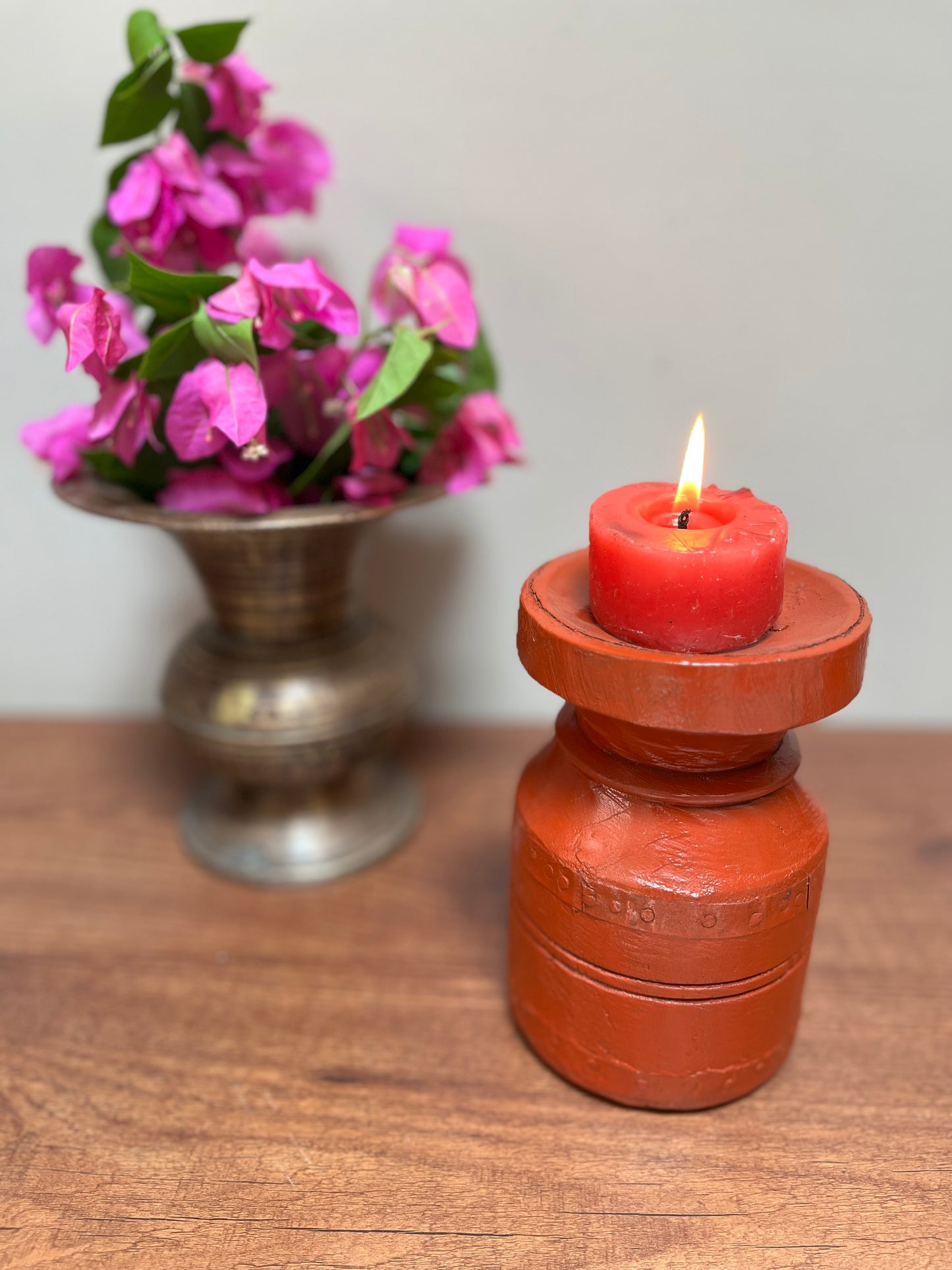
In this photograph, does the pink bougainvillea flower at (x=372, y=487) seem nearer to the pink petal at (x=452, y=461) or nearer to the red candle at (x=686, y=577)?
the pink petal at (x=452, y=461)

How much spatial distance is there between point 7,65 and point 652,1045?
79 centimetres

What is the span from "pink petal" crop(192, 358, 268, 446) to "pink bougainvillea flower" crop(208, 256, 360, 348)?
0.03 m

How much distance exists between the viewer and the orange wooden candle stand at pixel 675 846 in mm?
415

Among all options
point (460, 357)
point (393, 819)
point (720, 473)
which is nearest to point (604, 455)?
point (720, 473)

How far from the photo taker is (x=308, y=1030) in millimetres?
557

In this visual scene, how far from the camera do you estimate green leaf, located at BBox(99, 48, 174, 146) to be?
1.82 feet

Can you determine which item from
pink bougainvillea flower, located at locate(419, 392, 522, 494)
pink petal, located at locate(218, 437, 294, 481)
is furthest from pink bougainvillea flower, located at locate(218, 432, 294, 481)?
pink bougainvillea flower, located at locate(419, 392, 522, 494)

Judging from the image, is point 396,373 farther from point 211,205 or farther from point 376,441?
point 211,205

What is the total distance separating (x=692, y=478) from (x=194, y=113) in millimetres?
391

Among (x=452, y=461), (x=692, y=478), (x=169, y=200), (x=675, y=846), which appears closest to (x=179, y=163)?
(x=169, y=200)

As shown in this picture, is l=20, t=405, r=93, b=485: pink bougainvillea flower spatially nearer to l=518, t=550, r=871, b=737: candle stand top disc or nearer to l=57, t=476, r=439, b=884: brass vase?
l=57, t=476, r=439, b=884: brass vase

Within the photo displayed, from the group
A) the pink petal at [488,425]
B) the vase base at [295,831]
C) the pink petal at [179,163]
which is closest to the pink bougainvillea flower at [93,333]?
the pink petal at [179,163]

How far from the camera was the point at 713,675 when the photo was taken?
1.33ft

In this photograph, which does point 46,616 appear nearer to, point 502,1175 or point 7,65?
point 7,65
